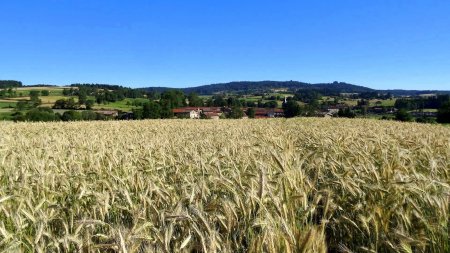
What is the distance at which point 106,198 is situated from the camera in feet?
9.39

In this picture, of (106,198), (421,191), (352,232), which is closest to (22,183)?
(106,198)

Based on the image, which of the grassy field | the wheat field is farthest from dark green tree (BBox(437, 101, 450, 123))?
the grassy field

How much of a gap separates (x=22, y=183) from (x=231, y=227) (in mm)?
2230

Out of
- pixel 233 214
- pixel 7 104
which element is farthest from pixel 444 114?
pixel 7 104

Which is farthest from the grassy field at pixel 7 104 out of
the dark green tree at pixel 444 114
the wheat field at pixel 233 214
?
the dark green tree at pixel 444 114

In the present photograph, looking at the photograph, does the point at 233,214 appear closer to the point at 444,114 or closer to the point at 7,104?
the point at 444,114

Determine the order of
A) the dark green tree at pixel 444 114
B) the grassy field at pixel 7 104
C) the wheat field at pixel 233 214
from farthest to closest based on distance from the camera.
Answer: the grassy field at pixel 7 104 < the dark green tree at pixel 444 114 < the wheat field at pixel 233 214

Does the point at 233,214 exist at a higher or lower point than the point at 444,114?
higher

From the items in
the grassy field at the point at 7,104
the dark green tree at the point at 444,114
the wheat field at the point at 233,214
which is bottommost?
the dark green tree at the point at 444,114

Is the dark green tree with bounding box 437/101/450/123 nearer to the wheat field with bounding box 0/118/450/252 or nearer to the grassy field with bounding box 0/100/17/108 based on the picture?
the wheat field with bounding box 0/118/450/252

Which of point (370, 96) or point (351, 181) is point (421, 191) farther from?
point (370, 96)

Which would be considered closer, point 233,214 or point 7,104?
point 233,214

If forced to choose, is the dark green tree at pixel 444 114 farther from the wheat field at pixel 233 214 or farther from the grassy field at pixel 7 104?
the grassy field at pixel 7 104

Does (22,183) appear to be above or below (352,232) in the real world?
above
